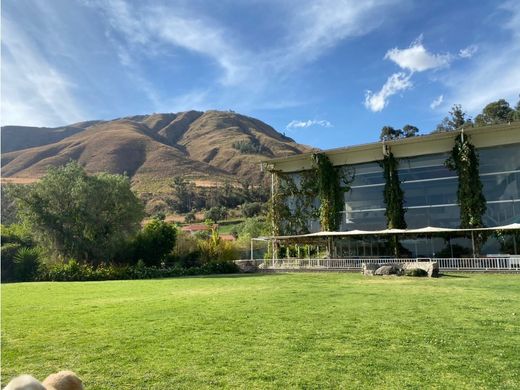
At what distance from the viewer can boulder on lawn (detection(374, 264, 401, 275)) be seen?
1953cm

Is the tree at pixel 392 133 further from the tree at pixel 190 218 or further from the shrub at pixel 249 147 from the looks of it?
the shrub at pixel 249 147

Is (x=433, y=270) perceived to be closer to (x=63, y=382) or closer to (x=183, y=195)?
(x=63, y=382)

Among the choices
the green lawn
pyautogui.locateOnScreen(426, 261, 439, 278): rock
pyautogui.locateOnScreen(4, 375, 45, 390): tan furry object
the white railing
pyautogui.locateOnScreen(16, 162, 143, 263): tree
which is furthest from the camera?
pyautogui.locateOnScreen(16, 162, 143, 263): tree

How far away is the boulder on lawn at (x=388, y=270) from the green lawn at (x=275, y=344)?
29.3ft

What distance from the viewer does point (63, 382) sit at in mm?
3307

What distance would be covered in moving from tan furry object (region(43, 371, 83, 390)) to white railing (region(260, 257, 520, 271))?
21023 mm

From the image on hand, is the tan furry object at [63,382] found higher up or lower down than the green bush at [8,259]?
lower down

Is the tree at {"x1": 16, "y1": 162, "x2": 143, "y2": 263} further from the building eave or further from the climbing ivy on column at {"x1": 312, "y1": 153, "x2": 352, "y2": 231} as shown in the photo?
the climbing ivy on column at {"x1": 312, "y1": 153, "x2": 352, "y2": 231}

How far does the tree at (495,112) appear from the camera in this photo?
62562 mm

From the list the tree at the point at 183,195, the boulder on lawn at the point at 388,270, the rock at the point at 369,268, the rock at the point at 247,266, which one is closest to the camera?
the boulder on lawn at the point at 388,270

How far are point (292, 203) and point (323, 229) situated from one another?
374cm

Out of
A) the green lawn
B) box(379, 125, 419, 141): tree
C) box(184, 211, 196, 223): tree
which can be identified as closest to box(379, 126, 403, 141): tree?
box(379, 125, 419, 141): tree

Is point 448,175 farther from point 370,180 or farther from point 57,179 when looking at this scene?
point 57,179

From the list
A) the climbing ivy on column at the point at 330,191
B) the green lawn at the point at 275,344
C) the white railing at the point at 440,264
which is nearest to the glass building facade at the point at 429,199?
the climbing ivy on column at the point at 330,191
